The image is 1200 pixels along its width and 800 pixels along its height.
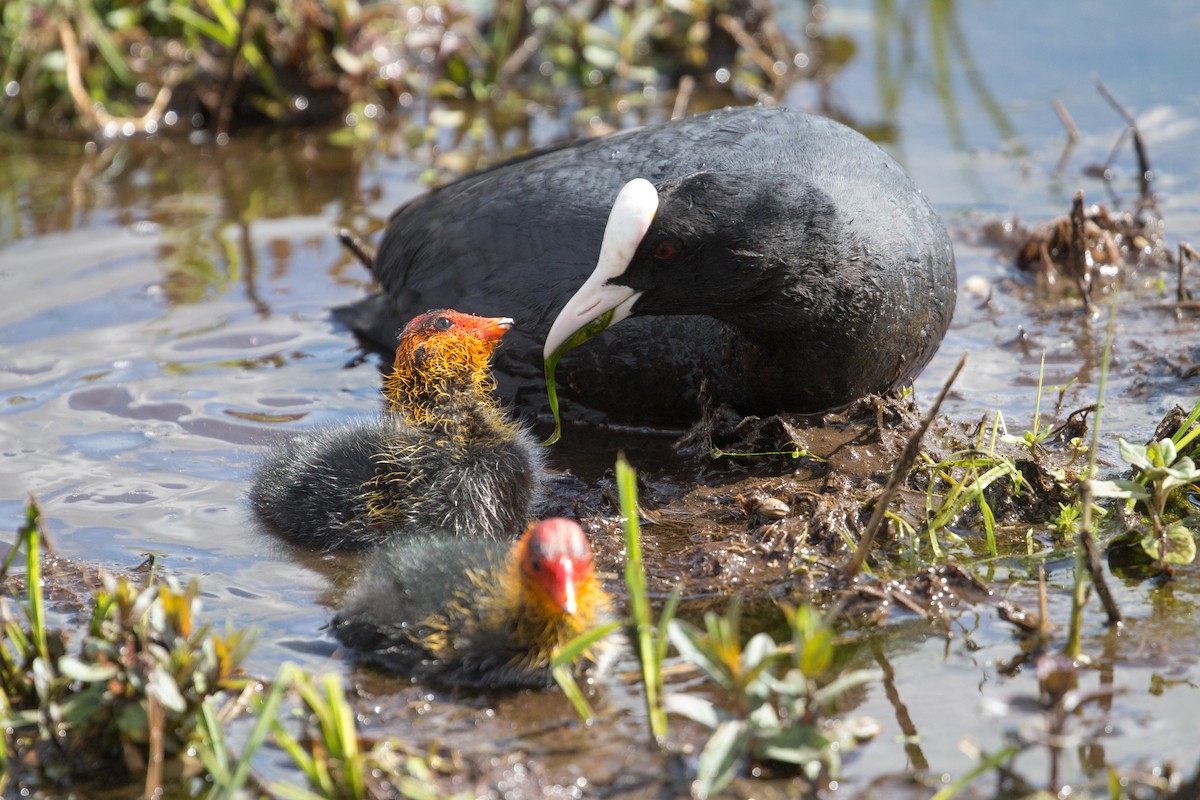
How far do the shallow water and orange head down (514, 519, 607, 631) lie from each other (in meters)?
0.22

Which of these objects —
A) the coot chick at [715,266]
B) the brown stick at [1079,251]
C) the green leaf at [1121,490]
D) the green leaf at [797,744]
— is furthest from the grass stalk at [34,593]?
the brown stick at [1079,251]

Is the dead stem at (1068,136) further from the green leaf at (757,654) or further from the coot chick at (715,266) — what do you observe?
the green leaf at (757,654)

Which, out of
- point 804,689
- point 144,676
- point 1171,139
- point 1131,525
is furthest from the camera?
point 1171,139

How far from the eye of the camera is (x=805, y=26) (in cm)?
863

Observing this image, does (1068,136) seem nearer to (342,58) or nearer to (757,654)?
(342,58)

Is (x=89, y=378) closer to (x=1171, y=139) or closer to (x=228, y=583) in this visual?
(x=228, y=583)

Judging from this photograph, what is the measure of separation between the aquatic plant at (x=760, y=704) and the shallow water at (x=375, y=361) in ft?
0.55

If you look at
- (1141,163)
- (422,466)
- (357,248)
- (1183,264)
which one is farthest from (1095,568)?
(1141,163)

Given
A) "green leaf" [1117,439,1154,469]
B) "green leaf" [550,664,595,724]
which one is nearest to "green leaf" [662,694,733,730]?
"green leaf" [550,664,595,724]

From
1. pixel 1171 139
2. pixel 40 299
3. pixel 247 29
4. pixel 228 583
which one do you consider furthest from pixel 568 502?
pixel 1171 139

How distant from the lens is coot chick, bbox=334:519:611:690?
2.88m

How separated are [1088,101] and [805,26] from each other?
6.47 feet

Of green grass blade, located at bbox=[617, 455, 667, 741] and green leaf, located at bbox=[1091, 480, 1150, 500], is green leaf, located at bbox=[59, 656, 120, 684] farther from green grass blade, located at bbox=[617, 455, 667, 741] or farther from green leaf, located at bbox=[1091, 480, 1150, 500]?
green leaf, located at bbox=[1091, 480, 1150, 500]

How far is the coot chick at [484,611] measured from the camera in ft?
9.46
